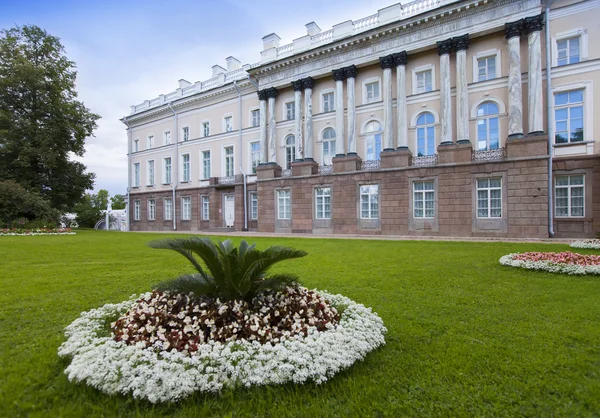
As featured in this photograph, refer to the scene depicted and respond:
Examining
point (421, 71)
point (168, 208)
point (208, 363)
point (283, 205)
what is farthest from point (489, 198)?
point (168, 208)

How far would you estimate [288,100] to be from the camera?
2575 cm

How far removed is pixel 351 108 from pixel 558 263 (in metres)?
16.8

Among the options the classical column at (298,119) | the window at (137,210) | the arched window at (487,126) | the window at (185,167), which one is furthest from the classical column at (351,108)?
the window at (137,210)

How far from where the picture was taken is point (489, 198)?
17.1m

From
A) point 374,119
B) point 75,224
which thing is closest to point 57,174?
point 75,224

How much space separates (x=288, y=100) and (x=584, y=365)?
25.3 metres

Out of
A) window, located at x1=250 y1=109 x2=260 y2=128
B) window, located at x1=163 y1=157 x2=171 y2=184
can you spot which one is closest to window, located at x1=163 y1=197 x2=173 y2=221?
window, located at x1=163 y1=157 x2=171 y2=184

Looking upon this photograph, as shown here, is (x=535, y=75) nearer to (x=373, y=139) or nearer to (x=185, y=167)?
(x=373, y=139)

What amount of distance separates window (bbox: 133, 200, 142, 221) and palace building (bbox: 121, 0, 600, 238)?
1144 centimetres

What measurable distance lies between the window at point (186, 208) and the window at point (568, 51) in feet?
97.8

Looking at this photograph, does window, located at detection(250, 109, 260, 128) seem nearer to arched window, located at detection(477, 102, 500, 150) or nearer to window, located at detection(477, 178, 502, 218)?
arched window, located at detection(477, 102, 500, 150)

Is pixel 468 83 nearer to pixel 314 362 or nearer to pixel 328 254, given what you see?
pixel 328 254

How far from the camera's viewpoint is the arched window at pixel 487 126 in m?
18.0

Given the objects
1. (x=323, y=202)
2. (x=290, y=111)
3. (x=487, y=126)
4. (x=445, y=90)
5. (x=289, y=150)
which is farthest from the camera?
(x=290, y=111)
